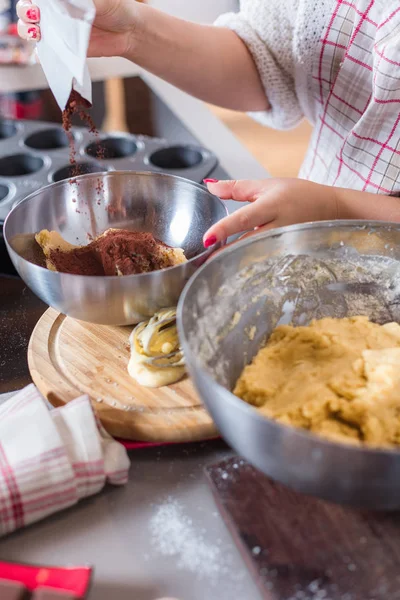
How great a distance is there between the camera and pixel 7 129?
1657mm

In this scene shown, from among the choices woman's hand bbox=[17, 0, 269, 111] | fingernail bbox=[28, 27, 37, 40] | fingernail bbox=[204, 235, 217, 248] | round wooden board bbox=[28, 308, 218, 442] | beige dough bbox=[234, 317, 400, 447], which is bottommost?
round wooden board bbox=[28, 308, 218, 442]

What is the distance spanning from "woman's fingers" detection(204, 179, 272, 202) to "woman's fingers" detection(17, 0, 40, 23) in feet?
1.24

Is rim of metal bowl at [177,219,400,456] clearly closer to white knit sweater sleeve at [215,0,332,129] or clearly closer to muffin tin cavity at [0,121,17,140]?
white knit sweater sleeve at [215,0,332,129]

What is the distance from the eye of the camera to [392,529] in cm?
66

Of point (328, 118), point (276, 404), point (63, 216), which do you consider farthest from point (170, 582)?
point (328, 118)

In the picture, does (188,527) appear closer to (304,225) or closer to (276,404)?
(276,404)

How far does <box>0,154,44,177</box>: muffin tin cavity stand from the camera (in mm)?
1507

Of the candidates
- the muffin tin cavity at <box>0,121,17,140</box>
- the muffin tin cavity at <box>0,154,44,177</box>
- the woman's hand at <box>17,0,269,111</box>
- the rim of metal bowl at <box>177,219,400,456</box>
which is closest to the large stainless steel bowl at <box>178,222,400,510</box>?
the rim of metal bowl at <box>177,219,400,456</box>

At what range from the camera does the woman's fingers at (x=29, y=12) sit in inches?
38.6

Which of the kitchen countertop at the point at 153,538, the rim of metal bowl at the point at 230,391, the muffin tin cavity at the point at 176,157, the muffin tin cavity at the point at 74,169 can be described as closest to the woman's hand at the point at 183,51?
the muffin tin cavity at the point at 176,157

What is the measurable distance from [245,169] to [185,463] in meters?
0.97

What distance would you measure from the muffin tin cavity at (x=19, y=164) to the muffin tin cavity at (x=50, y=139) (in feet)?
0.26

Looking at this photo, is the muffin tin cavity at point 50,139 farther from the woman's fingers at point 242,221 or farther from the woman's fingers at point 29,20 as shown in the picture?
the woman's fingers at point 242,221

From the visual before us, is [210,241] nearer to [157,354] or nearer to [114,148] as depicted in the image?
[157,354]
